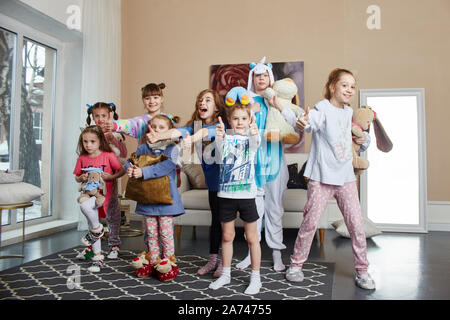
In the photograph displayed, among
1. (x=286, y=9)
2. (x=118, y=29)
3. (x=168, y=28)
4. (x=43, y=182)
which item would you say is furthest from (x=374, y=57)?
(x=43, y=182)

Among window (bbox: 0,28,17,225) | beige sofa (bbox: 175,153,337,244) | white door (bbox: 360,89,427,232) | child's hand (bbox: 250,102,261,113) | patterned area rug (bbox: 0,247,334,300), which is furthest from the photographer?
white door (bbox: 360,89,427,232)

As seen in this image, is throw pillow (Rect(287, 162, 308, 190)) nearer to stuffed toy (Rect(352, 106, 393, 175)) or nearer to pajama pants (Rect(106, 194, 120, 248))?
stuffed toy (Rect(352, 106, 393, 175))

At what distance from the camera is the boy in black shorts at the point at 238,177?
218cm

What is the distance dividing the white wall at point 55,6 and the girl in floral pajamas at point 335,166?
289 centimetres

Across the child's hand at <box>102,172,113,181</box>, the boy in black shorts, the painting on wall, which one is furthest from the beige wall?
the boy in black shorts

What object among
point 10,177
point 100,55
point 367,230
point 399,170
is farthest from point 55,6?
point 399,170

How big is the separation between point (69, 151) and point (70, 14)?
4.90 feet

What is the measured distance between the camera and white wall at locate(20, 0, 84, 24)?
3646 millimetres

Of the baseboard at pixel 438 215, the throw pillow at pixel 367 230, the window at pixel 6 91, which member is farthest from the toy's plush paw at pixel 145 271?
the baseboard at pixel 438 215

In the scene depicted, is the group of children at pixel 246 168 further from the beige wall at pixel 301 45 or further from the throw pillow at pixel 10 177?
the beige wall at pixel 301 45

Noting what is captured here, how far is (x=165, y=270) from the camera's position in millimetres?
2326

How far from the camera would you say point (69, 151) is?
4332mm

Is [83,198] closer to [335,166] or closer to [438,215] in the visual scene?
[335,166]
